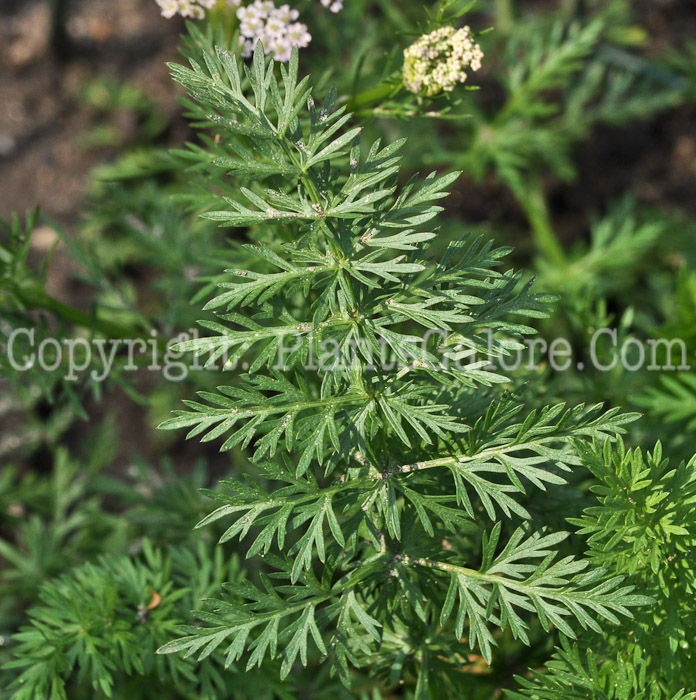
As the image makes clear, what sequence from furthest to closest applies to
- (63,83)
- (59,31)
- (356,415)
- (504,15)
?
(63,83)
(59,31)
(504,15)
(356,415)

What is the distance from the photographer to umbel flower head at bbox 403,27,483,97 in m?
1.32

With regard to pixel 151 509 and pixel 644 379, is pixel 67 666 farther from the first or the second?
pixel 644 379

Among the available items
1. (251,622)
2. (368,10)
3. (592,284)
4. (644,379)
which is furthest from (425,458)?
(368,10)

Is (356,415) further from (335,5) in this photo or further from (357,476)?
(335,5)

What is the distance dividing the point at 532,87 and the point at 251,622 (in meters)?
1.89

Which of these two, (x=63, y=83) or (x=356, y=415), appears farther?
(x=63, y=83)

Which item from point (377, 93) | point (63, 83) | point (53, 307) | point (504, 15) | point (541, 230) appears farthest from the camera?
point (63, 83)

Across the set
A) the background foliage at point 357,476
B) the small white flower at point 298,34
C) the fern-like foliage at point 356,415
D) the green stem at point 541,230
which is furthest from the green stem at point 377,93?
the green stem at point 541,230

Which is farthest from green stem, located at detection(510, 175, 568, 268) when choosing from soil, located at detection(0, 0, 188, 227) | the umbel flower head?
soil, located at detection(0, 0, 188, 227)

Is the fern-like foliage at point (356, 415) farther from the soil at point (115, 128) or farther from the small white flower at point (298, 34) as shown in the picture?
the soil at point (115, 128)

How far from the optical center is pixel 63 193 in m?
3.11

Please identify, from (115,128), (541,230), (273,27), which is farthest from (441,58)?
(115,128)

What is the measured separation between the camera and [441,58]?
137 centimetres

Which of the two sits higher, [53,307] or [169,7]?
[169,7]
